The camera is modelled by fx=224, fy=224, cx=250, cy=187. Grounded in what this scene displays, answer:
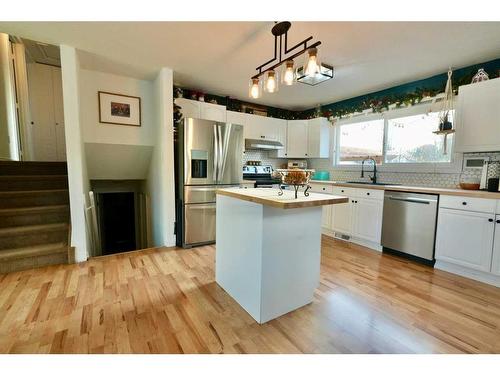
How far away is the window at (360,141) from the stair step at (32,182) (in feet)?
15.9

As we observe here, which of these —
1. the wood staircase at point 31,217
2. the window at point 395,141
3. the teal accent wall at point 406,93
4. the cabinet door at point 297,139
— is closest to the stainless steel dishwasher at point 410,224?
the window at point 395,141

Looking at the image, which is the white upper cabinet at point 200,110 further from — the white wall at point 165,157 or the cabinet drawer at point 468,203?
the cabinet drawer at point 468,203

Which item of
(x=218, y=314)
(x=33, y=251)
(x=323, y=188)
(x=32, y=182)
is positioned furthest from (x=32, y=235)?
(x=323, y=188)

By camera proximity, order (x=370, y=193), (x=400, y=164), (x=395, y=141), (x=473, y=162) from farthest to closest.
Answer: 1. (x=395, y=141)
2. (x=400, y=164)
3. (x=370, y=193)
4. (x=473, y=162)

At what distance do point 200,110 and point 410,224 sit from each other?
339 cm

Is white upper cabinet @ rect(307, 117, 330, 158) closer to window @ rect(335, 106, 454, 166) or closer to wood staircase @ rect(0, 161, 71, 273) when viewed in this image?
window @ rect(335, 106, 454, 166)

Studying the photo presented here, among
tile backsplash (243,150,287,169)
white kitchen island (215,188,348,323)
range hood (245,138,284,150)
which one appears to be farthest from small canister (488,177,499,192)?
tile backsplash (243,150,287,169)

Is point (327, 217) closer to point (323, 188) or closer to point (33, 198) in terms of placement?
point (323, 188)

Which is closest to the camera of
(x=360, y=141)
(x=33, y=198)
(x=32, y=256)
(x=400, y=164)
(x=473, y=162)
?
(x=32, y=256)

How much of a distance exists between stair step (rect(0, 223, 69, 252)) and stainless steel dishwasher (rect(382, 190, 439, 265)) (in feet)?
13.7

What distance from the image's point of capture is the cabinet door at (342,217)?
350 cm

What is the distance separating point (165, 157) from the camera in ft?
10.4

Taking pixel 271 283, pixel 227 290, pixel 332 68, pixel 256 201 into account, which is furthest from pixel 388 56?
pixel 227 290
